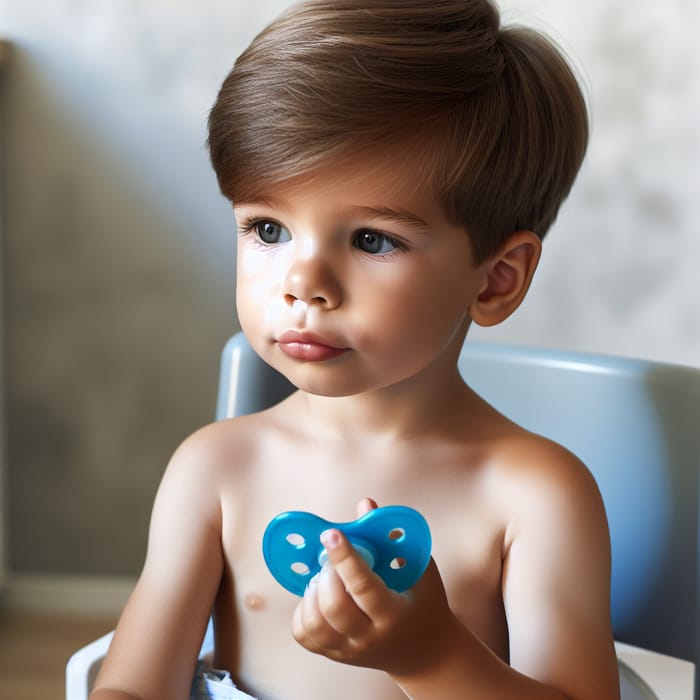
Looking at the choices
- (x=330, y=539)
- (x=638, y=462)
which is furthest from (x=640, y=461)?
(x=330, y=539)

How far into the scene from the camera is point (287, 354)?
67 centimetres

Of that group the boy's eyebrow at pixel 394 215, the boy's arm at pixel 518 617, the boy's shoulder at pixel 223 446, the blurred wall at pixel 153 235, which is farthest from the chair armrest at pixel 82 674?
the blurred wall at pixel 153 235

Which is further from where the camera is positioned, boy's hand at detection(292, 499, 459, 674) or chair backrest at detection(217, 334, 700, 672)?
chair backrest at detection(217, 334, 700, 672)

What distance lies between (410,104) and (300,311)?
0.13 metres

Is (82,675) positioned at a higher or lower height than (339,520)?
lower

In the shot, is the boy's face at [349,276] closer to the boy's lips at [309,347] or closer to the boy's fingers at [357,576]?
the boy's lips at [309,347]

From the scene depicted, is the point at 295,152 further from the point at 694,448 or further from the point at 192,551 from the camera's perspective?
the point at 694,448

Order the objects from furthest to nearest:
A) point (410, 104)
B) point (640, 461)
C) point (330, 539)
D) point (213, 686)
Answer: point (640, 461) < point (213, 686) < point (410, 104) < point (330, 539)

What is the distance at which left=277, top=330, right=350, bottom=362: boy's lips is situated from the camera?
656mm

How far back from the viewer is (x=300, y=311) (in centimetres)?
65

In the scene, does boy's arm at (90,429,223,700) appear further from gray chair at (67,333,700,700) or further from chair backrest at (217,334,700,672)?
chair backrest at (217,334,700,672)

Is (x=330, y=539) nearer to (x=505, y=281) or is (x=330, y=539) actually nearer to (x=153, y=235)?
(x=505, y=281)

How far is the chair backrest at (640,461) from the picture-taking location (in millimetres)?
891

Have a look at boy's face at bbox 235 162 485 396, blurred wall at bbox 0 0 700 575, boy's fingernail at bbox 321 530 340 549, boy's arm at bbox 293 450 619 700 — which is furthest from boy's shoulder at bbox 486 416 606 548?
blurred wall at bbox 0 0 700 575
